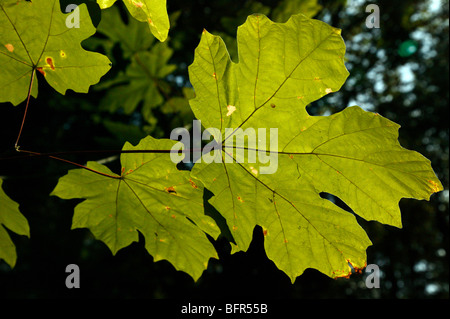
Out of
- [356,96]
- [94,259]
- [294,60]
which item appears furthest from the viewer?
[94,259]

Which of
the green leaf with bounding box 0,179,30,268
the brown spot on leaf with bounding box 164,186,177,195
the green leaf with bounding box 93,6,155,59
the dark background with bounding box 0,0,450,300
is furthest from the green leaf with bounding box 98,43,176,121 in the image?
the brown spot on leaf with bounding box 164,186,177,195

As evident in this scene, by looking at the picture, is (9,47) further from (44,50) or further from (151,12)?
(151,12)

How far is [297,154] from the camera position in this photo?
3.82ft

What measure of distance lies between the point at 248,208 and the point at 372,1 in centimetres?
712

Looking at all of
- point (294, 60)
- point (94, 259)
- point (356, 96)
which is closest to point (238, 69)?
point (294, 60)

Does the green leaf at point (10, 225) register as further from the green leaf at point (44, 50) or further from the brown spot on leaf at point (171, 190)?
the brown spot on leaf at point (171, 190)

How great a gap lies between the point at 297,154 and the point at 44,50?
877 mm

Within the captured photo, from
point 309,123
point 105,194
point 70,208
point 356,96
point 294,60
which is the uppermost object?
point 356,96

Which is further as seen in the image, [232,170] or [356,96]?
[356,96]

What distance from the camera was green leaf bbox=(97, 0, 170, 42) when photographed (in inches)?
38.3

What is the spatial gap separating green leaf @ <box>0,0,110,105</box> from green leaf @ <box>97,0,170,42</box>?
18 cm

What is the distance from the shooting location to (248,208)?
3.94 ft
